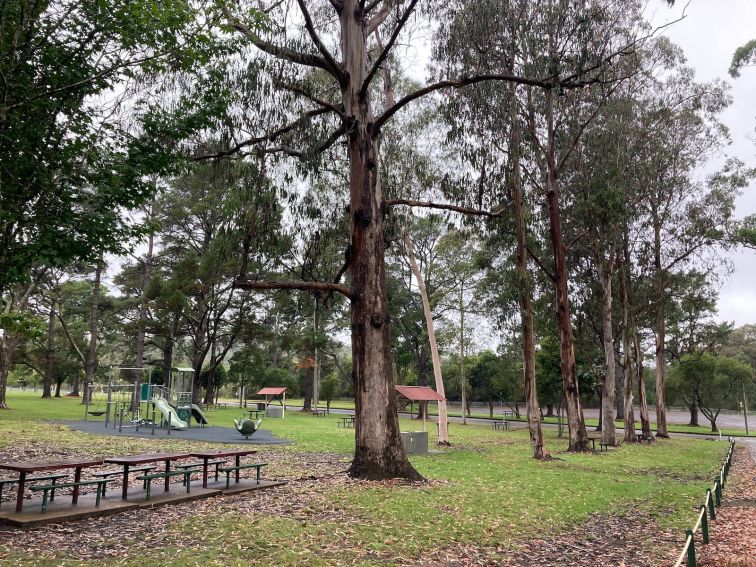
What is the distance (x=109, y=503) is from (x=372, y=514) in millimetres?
3673

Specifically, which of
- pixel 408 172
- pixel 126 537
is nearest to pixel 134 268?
pixel 408 172

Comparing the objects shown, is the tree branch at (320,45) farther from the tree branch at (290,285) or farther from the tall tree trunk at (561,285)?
the tall tree trunk at (561,285)

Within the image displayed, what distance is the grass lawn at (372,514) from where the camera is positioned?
19.6ft

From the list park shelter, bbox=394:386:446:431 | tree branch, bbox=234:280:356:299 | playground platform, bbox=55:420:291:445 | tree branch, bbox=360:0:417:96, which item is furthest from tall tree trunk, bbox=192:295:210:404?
tree branch, bbox=360:0:417:96

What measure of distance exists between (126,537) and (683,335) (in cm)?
4037

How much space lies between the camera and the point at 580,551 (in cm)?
721

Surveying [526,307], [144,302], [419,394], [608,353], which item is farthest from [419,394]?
[144,302]

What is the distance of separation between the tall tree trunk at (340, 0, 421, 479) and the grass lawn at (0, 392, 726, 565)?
63cm

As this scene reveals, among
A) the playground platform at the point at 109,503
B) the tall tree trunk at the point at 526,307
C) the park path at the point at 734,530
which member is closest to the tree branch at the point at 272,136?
the tall tree trunk at the point at 526,307

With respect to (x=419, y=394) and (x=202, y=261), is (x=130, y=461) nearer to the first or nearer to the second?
(x=419, y=394)

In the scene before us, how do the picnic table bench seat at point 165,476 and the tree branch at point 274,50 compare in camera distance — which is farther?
the tree branch at point 274,50

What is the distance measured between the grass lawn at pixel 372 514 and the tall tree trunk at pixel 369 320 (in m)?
0.63

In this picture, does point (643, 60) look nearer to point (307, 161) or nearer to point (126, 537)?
point (307, 161)

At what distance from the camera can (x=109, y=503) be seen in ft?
25.3
